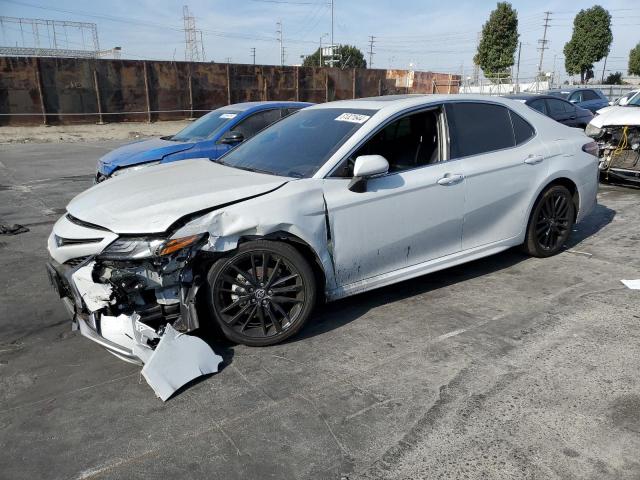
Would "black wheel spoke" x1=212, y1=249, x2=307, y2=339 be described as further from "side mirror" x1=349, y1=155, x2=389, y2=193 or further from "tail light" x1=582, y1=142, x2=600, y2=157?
"tail light" x1=582, y1=142, x2=600, y2=157

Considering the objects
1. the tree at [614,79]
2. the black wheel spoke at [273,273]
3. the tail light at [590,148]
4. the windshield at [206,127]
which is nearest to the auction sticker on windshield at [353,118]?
the black wheel spoke at [273,273]

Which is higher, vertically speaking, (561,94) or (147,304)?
(561,94)

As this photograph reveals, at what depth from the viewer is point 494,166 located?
4523 mm

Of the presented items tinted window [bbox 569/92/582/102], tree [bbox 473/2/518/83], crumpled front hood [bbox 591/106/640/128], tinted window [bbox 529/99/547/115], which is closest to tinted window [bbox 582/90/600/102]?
tinted window [bbox 569/92/582/102]

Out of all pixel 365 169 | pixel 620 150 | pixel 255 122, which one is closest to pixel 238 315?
pixel 365 169

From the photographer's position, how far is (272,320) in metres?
3.56

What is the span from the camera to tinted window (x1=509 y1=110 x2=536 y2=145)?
4863 mm

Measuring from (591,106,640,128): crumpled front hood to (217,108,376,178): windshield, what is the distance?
6151 millimetres

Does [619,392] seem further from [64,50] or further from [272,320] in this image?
[64,50]

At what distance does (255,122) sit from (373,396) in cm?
591

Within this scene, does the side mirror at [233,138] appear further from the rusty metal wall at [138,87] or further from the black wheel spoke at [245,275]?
the rusty metal wall at [138,87]

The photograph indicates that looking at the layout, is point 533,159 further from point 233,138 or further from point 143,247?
point 233,138

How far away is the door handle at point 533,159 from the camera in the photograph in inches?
189

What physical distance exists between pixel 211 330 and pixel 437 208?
78.6 inches
